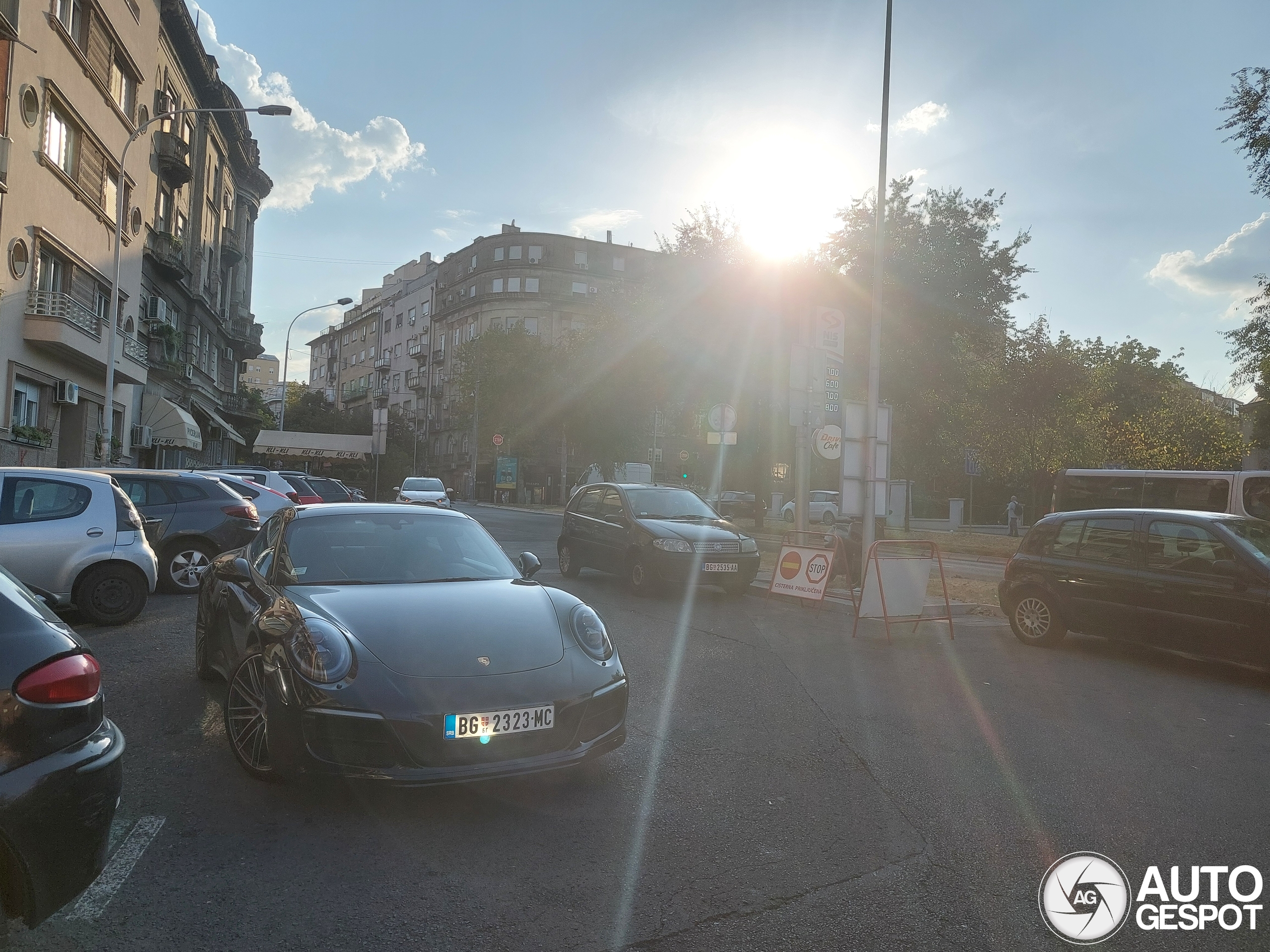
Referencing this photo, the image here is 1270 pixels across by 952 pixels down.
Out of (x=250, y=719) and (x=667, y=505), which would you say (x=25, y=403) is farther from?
(x=250, y=719)

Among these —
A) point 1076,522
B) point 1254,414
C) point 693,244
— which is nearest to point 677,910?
point 1076,522

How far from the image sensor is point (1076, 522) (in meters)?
9.55

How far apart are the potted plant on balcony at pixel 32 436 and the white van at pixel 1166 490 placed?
21.5m

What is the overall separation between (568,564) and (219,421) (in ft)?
123

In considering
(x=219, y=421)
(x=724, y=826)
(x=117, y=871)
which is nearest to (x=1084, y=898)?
(x=724, y=826)

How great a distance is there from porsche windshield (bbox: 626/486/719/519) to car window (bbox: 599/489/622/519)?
19cm

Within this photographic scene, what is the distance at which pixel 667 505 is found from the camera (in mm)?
13938

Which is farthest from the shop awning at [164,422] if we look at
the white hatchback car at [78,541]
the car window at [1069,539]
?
the car window at [1069,539]

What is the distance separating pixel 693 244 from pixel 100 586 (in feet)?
69.1

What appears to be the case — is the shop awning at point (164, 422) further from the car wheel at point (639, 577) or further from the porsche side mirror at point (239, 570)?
the porsche side mirror at point (239, 570)

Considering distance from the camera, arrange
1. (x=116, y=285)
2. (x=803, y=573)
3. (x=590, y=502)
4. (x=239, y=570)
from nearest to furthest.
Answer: (x=239, y=570), (x=803, y=573), (x=590, y=502), (x=116, y=285)

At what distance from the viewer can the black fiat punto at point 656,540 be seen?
1270 cm

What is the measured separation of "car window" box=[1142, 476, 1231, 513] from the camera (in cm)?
1836

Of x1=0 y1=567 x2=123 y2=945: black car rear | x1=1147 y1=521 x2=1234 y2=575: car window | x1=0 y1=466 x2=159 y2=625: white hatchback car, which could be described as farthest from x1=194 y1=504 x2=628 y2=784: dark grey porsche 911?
x1=1147 y1=521 x2=1234 y2=575: car window
